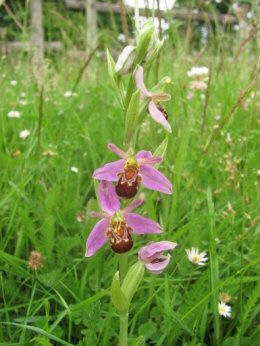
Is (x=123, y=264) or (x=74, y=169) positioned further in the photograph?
(x=74, y=169)

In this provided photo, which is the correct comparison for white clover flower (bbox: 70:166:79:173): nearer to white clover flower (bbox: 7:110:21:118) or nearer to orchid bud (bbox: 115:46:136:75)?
white clover flower (bbox: 7:110:21:118)

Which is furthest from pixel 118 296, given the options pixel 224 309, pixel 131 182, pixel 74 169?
pixel 74 169

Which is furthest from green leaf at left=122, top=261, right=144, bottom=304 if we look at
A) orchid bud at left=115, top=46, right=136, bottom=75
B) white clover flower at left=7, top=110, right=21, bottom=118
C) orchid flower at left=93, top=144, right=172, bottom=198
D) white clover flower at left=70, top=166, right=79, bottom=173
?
white clover flower at left=7, top=110, right=21, bottom=118

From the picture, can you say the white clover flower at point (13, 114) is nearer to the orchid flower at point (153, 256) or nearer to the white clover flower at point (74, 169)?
the white clover flower at point (74, 169)

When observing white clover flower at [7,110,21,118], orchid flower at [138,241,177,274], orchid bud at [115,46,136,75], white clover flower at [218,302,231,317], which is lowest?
white clover flower at [218,302,231,317]

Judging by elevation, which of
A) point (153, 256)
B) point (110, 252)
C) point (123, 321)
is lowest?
point (110, 252)

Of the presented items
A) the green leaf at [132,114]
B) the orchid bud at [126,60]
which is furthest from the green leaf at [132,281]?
the orchid bud at [126,60]

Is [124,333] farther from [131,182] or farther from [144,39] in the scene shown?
[144,39]
